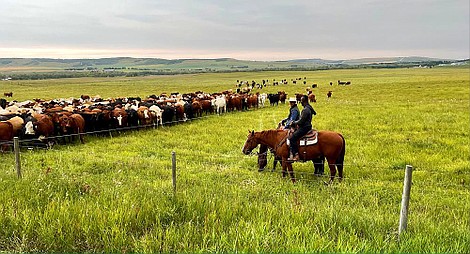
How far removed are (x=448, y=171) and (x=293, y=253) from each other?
8.64 meters

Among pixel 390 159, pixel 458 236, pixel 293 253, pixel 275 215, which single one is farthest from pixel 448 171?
pixel 293 253

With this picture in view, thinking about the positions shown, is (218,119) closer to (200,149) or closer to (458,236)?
(200,149)

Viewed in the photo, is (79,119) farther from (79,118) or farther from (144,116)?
(144,116)

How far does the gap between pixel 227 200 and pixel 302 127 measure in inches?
182

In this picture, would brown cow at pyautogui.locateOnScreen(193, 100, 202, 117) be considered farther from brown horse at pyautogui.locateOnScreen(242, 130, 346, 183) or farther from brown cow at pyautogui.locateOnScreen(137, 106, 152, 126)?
brown horse at pyautogui.locateOnScreen(242, 130, 346, 183)

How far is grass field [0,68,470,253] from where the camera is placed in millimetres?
4062

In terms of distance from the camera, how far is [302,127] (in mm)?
9641

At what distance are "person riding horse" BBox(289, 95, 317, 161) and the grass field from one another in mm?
788

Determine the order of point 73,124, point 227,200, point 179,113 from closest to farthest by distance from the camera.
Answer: point 227,200 < point 73,124 < point 179,113

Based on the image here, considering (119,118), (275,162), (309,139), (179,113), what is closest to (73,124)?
(119,118)

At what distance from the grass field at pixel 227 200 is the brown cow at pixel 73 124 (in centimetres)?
66

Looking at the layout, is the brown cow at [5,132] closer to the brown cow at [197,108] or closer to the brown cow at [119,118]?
the brown cow at [119,118]

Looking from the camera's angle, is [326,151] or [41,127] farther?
[41,127]

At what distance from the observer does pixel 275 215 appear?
4836 mm
